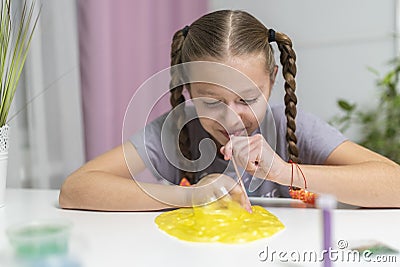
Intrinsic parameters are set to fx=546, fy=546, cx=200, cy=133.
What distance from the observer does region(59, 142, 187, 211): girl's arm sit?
3.24ft

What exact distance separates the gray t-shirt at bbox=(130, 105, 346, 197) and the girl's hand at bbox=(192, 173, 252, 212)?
37 mm

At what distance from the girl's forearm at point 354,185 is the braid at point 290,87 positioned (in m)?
0.11

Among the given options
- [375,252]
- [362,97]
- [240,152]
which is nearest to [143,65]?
[362,97]

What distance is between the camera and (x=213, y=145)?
101 centimetres

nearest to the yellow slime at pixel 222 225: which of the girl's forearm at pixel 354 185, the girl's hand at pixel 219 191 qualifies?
the girl's hand at pixel 219 191

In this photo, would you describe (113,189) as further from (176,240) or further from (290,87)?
(290,87)

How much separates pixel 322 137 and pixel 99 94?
721 mm

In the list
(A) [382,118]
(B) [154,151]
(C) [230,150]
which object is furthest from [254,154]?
(A) [382,118]

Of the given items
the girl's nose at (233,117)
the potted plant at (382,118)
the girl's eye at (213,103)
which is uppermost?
the girl's eye at (213,103)

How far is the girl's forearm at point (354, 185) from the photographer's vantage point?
958 millimetres

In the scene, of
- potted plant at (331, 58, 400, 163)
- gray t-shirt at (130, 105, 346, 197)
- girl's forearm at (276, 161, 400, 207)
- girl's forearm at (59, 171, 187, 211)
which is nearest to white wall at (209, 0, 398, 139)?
potted plant at (331, 58, 400, 163)

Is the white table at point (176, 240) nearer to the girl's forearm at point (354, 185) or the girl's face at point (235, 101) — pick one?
the girl's forearm at point (354, 185)

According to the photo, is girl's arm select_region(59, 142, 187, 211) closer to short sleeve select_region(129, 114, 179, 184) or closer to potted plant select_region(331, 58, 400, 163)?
short sleeve select_region(129, 114, 179, 184)

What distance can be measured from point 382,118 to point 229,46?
1273 mm
